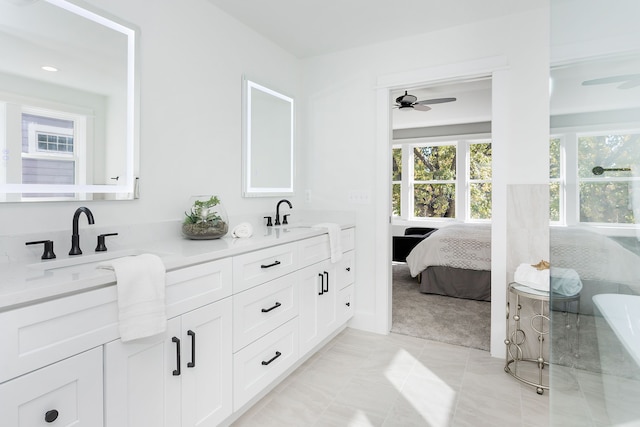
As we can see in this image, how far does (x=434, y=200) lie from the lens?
7.22m

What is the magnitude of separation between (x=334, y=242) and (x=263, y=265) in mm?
856

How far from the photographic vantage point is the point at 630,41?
0.84 metres

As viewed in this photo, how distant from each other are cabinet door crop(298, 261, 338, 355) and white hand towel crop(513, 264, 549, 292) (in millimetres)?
1268

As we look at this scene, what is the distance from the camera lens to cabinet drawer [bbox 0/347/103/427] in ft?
3.12

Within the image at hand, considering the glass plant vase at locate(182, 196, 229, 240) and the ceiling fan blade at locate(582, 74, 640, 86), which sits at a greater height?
the ceiling fan blade at locate(582, 74, 640, 86)

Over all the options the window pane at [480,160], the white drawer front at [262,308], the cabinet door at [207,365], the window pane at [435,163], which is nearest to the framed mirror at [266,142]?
the white drawer front at [262,308]

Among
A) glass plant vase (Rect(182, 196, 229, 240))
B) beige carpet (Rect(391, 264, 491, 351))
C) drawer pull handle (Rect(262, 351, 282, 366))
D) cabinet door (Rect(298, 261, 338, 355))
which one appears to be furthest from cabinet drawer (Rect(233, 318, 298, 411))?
beige carpet (Rect(391, 264, 491, 351))

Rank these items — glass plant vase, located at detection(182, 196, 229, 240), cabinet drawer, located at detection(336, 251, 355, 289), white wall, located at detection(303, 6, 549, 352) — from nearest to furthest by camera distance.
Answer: glass plant vase, located at detection(182, 196, 229, 240)
white wall, located at detection(303, 6, 549, 352)
cabinet drawer, located at detection(336, 251, 355, 289)

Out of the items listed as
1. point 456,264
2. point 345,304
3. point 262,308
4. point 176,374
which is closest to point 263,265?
point 262,308

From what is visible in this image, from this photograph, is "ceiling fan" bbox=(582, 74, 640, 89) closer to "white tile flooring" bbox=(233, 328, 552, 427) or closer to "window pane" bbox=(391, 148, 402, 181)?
"white tile flooring" bbox=(233, 328, 552, 427)

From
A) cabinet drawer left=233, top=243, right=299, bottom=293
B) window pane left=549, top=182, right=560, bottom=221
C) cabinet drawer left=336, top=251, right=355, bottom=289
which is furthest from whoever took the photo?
cabinet drawer left=336, top=251, right=355, bottom=289

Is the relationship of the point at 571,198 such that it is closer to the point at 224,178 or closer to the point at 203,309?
the point at 203,309

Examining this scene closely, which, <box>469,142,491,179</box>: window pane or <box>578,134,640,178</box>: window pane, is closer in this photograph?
<box>578,134,640,178</box>: window pane

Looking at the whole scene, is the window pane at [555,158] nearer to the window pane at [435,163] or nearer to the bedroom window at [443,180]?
the bedroom window at [443,180]
